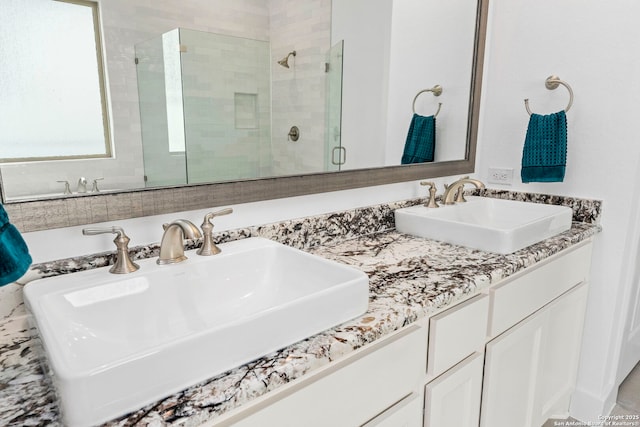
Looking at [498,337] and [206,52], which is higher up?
[206,52]

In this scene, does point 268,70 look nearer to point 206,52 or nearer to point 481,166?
point 206,52

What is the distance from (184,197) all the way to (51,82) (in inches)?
14.3

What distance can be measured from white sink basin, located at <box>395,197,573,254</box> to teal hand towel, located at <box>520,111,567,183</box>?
126 mm

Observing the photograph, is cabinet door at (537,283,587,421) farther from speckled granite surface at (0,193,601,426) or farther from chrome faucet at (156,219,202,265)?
chrome faucet at (156,219,202,265)

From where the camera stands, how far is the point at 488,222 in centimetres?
182

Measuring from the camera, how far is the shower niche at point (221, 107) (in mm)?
1012

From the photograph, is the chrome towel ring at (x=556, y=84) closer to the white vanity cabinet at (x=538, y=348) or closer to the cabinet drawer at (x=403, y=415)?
the white vanity cabinet at (x=538, y=348)

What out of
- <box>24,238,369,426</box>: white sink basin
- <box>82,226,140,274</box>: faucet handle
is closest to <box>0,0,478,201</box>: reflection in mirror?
<box>82,226,140,274</box>: faucet handle

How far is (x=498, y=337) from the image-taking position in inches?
48.6

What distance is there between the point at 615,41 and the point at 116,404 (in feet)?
6.16

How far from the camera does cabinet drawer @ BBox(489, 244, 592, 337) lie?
3.96 feet

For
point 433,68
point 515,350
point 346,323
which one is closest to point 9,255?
point 346,323

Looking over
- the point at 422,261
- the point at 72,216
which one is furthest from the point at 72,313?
the point at 422,261

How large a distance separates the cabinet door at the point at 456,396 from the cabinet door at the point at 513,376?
0.05 metres
